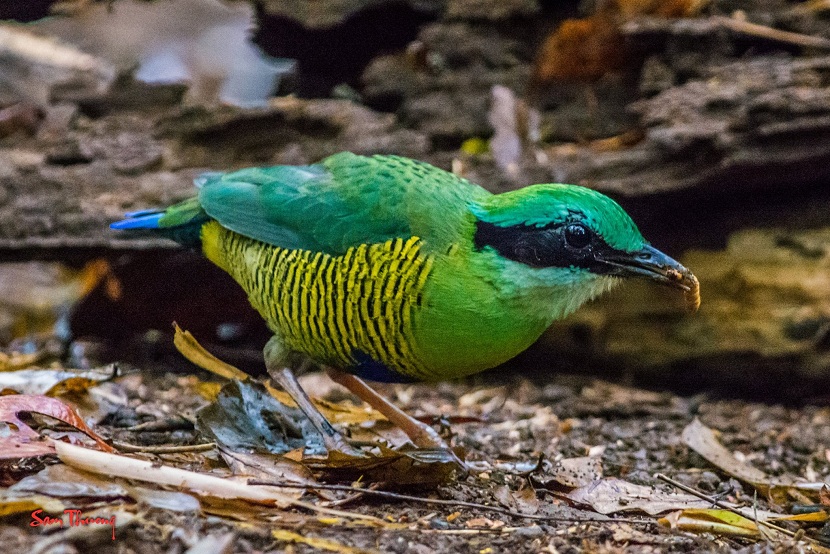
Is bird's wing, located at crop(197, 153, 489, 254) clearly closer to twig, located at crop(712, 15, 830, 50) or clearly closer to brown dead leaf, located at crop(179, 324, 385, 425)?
brown dead leaf, located at crop(179, 324, 385, 425)

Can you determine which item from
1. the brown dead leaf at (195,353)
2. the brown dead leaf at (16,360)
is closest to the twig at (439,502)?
the brown dead leaf at (195,353)

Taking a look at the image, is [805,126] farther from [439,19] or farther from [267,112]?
[267,112]

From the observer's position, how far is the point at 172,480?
2539 mm

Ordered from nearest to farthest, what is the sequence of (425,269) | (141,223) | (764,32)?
(425,269)
(141,223)
(764,32)

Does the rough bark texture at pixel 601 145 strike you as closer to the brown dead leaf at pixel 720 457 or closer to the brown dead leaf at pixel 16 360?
the brown dead leaf at pixel 16 360

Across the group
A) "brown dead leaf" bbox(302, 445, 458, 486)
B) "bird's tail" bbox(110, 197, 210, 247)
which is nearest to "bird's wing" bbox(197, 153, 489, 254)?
"bird's tail" bbox(110, 197, 210, 247)

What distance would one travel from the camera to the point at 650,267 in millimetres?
3340

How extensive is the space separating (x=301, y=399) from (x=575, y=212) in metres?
1.54

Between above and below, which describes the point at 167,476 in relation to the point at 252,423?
above

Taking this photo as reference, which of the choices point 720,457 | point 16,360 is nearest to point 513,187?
point 720,457

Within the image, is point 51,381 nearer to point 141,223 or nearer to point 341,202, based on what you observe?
point 141,223

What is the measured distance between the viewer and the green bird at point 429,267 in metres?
3.34

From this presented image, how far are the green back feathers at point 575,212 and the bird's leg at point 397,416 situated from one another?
108cm
